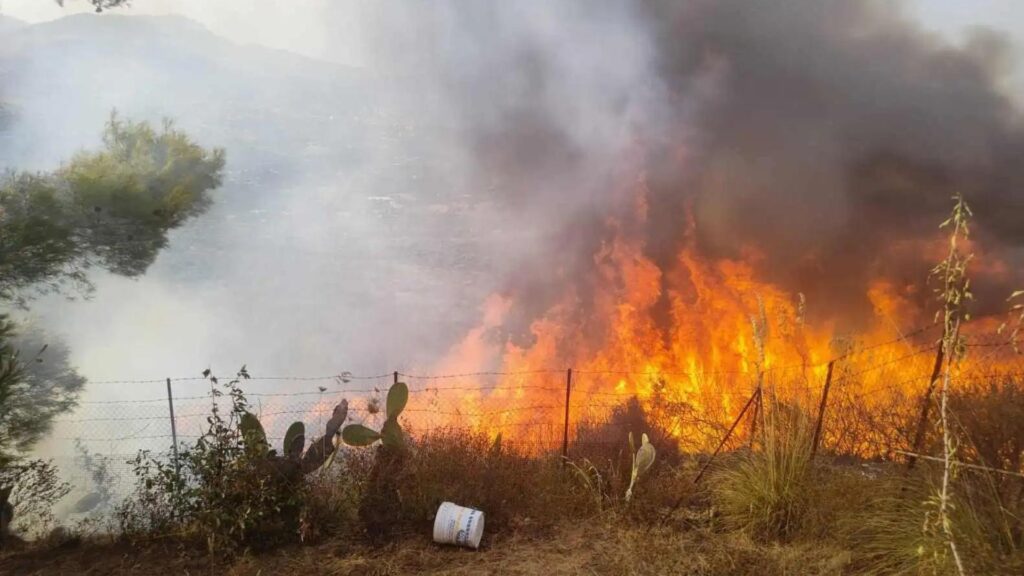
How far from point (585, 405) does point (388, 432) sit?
4.80 m

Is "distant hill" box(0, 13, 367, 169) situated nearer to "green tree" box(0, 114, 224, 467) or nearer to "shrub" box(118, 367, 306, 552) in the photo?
"green tree" box(0, 114, 224, 467)

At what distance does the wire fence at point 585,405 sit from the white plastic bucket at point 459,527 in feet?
6.64

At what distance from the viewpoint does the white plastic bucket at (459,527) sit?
573cm

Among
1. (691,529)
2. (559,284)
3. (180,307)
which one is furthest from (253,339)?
(691,529)

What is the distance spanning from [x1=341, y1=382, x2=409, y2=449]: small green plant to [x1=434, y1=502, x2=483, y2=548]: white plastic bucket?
122 centimetres

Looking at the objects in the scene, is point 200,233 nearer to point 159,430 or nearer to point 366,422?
point 159,430

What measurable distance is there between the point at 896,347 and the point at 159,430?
15.7 m

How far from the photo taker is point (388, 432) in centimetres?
678

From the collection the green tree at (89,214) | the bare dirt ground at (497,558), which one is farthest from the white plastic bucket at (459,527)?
the green tree at (89,214)

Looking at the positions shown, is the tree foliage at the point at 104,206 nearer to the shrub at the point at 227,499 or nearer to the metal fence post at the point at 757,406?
the shrub at the point at 227,499

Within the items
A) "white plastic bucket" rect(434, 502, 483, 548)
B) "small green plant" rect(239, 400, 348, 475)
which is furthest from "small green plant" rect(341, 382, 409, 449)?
"white plastic bucket" rect(434, 502, 483, 548)

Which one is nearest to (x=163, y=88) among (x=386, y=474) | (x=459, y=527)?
(x=386, y=474)

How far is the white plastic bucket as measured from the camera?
18.8ft

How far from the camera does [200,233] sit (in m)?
19.3
